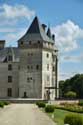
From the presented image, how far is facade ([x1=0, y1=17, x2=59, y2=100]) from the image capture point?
7994 centimetres

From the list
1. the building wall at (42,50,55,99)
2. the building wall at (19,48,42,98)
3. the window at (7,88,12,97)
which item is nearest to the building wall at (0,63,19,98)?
the window at (7,88,12,97)

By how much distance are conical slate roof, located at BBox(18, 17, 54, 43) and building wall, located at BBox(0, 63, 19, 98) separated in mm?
5983

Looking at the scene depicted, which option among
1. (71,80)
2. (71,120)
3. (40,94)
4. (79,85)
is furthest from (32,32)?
(71,120)

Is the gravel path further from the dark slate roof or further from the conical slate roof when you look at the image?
the dark slate roof

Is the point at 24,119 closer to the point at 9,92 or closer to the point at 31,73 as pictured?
the point at 31,73

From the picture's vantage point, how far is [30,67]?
3167 inches

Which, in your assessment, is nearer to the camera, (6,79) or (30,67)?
(30,67)

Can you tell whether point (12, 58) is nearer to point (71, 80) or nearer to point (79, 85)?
point (79, 85)

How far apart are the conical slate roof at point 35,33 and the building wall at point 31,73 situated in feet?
6.90

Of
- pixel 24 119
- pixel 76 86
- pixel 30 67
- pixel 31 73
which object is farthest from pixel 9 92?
pixel 24 119

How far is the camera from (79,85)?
4043 inches

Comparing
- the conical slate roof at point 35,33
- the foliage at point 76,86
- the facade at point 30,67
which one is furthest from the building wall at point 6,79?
the foliage at point 76,86

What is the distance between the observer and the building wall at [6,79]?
82.5 m

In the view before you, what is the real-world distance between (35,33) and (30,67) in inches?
250
